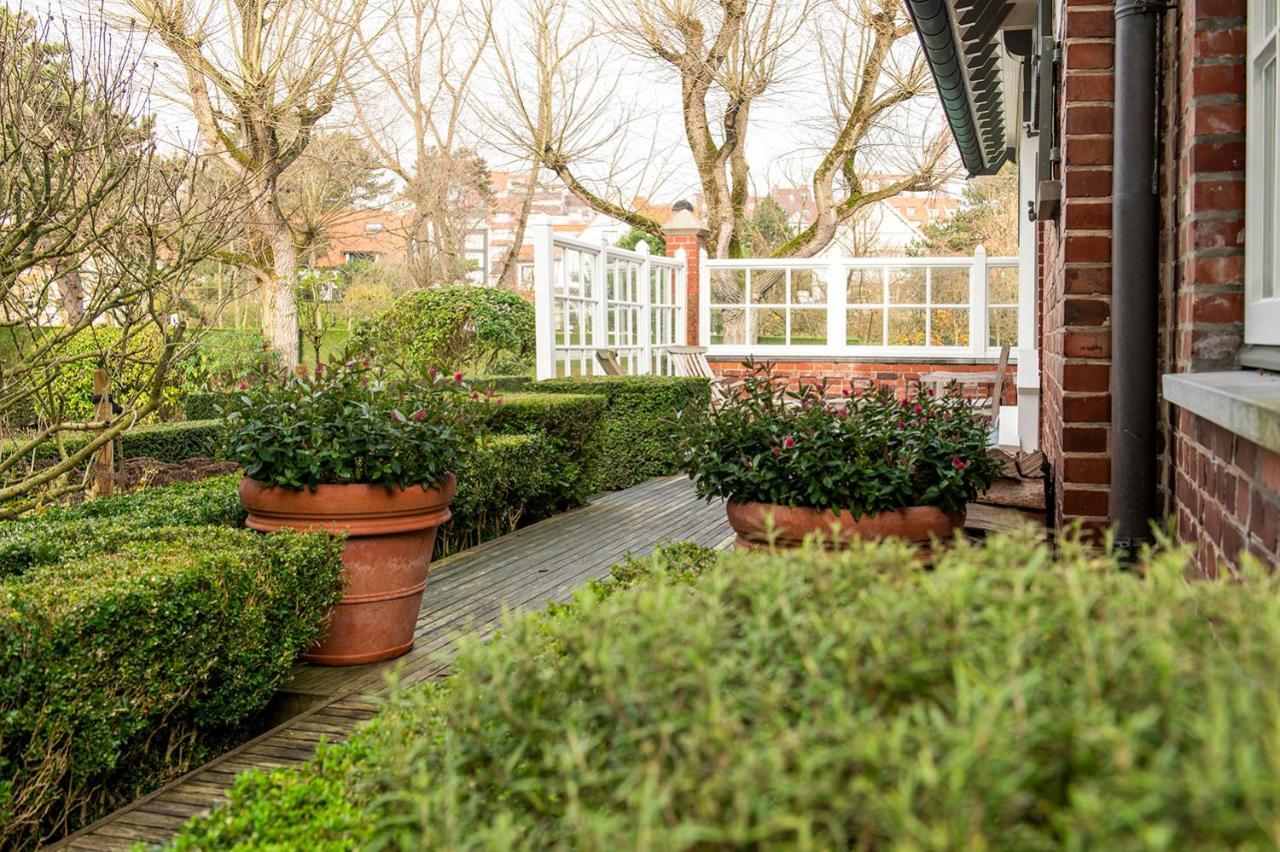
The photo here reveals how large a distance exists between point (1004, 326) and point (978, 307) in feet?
11.6

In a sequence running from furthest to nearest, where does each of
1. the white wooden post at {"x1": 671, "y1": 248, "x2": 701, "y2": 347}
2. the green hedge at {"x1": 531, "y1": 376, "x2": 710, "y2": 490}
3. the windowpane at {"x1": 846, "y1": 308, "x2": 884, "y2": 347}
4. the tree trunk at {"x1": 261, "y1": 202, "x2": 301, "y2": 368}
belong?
the windowpane at {"x1": 846, "y1": 308, "x2": 884, "y2": 347} < the tree trunk at {"x1": 261, "y1": 202, "x2": 301, "y2": 368} < the white wooden post at {"x1": 671, "y1": 248, "x2": 701, "y2": 347} < the green hedge at {"x1": 531, "y1": 376, "x2": 710, "y2": 490}

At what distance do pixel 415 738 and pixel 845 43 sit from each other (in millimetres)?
14927

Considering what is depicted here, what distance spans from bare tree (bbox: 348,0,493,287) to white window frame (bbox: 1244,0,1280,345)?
17.5 meters

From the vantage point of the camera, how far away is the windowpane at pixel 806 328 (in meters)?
14.2

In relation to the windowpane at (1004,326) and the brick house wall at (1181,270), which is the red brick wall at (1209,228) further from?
the windowpane at (1004,326)

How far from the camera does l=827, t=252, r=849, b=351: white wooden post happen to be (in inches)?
522

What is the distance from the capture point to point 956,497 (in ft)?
11.5

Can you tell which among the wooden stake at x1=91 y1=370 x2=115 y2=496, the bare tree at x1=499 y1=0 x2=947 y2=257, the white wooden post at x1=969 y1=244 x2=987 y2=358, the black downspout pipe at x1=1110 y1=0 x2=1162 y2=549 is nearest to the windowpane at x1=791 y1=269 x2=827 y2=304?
the bare tree at x1=499 y1=0 x2=947 y2=257

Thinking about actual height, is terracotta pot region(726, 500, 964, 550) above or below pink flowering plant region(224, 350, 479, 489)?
below

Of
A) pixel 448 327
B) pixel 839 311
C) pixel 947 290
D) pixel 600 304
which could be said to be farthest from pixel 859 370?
pixel 448 327

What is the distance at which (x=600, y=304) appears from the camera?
33.3 ft

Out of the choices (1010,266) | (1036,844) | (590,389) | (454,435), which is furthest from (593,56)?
(1036,844)

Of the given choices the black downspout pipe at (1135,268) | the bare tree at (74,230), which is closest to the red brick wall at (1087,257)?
the black downspout pipe at (1135,268)

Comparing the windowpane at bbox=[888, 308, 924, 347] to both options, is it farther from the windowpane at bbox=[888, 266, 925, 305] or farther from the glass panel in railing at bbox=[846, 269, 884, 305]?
the glass panel in railing at bbox=[846, 269, 884, 305]
